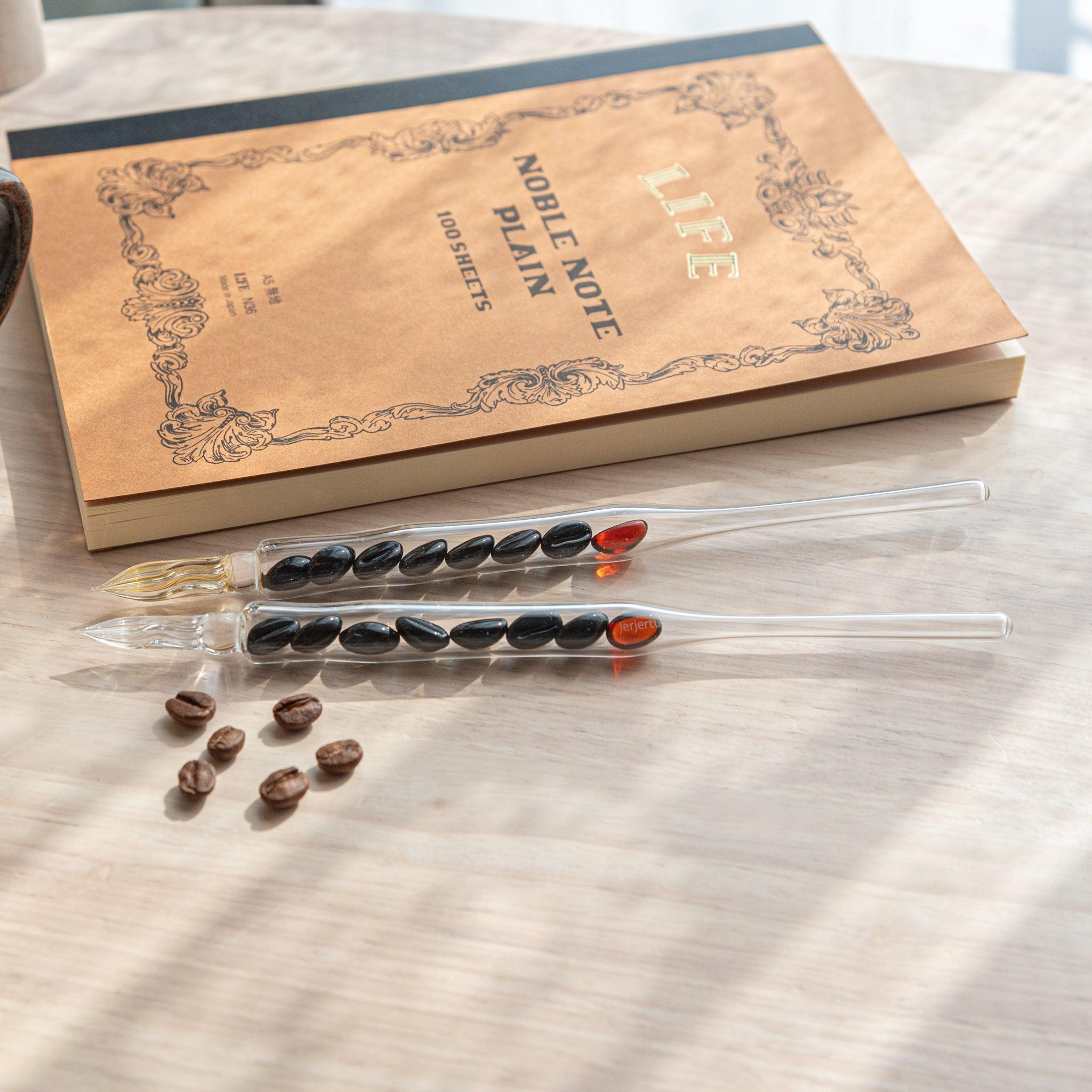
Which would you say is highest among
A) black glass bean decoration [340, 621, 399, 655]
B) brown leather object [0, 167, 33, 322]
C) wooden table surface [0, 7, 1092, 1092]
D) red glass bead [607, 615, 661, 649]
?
brown leather object [0, 167, 33, 322]

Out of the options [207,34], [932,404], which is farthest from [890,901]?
[207,34]

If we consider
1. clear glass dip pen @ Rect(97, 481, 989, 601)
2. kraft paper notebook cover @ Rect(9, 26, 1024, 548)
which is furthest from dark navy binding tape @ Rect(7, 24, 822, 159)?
clear glass dip pen @ Rect(97, 481, 989, 601)

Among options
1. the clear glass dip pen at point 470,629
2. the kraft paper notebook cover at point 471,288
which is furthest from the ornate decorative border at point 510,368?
the clear glass dip pen at point 470,629

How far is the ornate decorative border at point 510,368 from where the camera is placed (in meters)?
0.66

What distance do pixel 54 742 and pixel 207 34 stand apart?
710mm

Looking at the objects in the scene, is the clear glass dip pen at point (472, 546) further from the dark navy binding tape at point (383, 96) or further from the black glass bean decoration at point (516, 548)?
the dark navy binding tape at point (383, 96)

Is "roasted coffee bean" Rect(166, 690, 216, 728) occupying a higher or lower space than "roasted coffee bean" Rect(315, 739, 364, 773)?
higher

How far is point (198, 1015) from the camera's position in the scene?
0.48 meters

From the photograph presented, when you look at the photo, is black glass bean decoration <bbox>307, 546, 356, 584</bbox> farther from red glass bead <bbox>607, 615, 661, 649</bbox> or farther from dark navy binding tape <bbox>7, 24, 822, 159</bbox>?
dark navy binding tape <bbox>7, 24, 822, 159</bbox>

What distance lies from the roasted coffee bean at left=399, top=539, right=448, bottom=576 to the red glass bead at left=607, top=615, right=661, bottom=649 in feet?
0.33

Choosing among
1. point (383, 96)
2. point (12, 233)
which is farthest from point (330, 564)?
point (383, 96)

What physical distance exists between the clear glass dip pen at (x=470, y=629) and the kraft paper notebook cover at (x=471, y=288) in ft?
0.25

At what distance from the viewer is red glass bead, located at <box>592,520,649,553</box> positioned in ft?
2.11

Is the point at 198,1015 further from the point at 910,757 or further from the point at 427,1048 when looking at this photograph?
the point at 910,757
